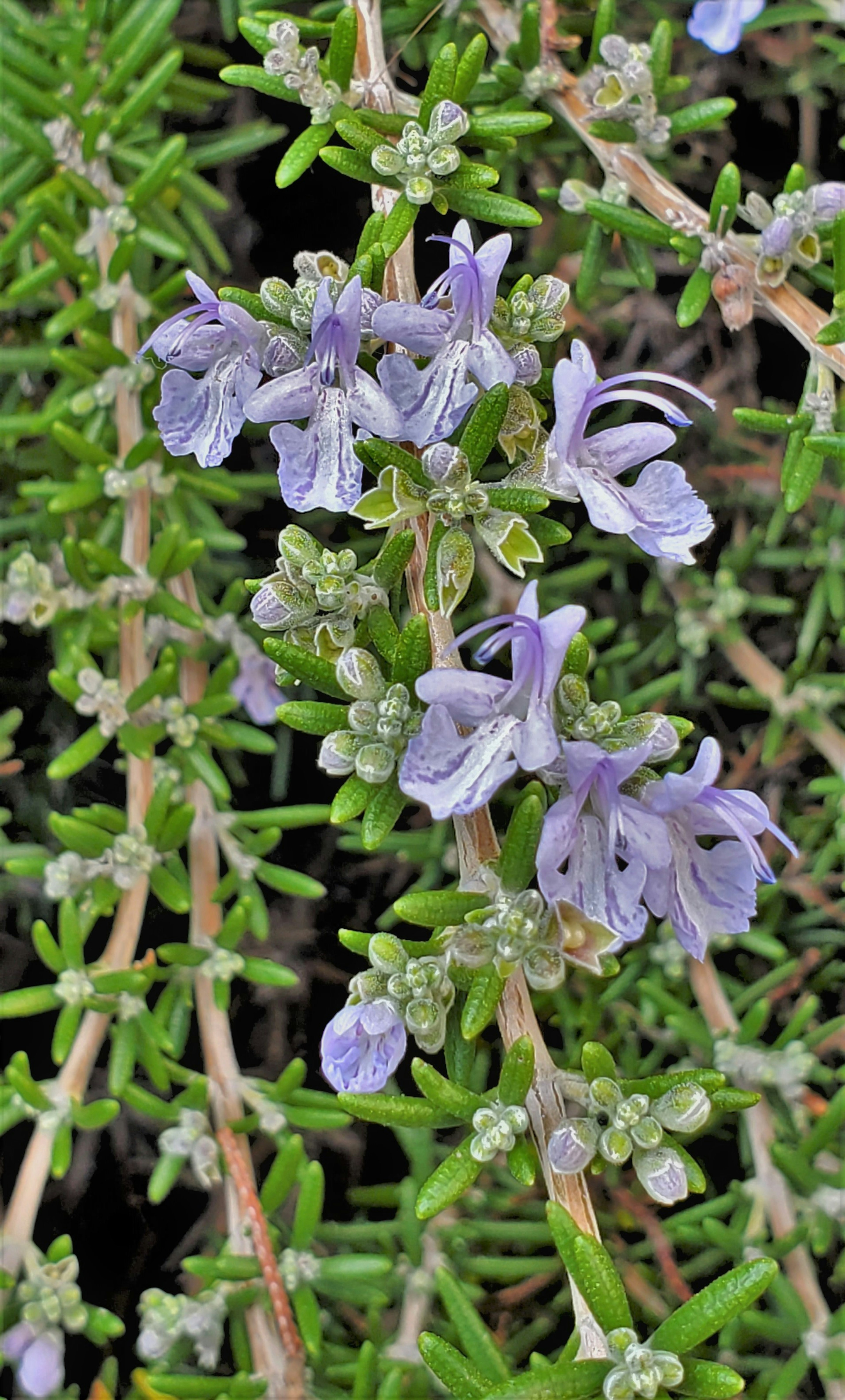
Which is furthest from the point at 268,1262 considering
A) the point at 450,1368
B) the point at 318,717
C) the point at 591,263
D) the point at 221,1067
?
the point at 591,263

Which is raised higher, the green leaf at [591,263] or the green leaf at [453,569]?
the green leaf at [591,263]

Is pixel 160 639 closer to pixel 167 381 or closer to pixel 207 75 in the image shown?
pixel 167 381

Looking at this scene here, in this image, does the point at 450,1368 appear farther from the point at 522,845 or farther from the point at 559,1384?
the point at 522,845

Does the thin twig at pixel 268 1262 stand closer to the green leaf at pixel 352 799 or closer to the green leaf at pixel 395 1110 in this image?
the green leaf at pixel 395 1110

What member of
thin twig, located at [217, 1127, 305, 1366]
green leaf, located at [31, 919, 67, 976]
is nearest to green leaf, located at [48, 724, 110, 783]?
green leaf, located at [31, 919, 67, 976]

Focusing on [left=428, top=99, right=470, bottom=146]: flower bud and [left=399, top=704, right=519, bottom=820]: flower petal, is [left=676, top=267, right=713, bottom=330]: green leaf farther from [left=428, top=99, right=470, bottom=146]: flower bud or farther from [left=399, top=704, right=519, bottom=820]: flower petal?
[left=399, top=704, right=519, bottom=820]: flower petal

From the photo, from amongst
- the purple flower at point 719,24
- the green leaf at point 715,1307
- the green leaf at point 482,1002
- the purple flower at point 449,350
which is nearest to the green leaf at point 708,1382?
the green leaf at point 715,1307

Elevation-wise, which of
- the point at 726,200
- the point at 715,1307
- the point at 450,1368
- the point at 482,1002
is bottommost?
the point at 450,1368
